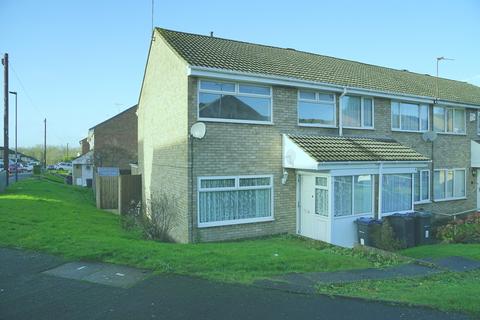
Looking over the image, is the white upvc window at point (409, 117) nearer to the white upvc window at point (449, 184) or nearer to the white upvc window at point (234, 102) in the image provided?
the white upvc window at point (449, 184)

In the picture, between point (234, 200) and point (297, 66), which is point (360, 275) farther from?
point (297, 66)

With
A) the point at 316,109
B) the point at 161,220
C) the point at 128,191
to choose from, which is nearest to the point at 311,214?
the point at 316,109

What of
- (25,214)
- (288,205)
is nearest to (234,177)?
(288,205)

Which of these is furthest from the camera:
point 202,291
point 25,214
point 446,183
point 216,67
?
point 446,183

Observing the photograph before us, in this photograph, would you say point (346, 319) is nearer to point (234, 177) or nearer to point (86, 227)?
point (234, 177)

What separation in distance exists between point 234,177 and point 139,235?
12.3ft

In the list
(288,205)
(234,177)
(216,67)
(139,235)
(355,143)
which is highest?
(216,67)

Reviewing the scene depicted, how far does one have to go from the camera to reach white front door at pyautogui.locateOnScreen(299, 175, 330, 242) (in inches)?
479

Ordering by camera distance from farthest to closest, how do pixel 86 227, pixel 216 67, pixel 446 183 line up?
pixel 446 183, pixel 86 227, pixel 216 67

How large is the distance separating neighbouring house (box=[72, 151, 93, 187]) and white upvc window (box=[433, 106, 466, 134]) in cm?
3328

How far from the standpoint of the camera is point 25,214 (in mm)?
13719

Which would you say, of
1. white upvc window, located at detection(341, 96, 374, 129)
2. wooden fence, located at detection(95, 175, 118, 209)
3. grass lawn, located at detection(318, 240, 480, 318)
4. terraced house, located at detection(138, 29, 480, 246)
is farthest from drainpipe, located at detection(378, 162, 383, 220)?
wooden fence, located at detection(95, 175, 118, 209)

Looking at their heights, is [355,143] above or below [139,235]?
above

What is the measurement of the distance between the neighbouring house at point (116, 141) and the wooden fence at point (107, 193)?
16.7 meters
